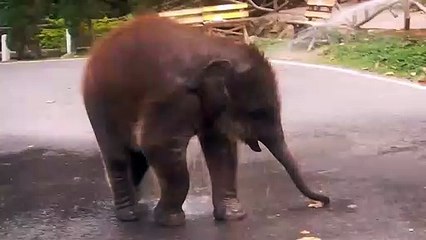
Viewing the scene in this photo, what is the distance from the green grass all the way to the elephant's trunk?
5913 mm

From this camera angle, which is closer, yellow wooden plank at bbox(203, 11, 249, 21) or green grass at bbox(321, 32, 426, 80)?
green grass at bbox(321, 32, 426, 80)

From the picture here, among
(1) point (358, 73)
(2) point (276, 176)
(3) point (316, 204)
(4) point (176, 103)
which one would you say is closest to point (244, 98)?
(4) point (176, 103)

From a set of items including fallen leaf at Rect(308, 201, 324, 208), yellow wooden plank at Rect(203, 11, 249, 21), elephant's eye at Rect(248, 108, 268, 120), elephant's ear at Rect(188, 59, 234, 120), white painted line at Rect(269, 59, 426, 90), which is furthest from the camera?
yellow wooden plank at Rect(203, 11, 249, 21)

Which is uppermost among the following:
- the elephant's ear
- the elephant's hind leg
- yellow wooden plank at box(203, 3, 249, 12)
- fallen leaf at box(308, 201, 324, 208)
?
the elephant's ear

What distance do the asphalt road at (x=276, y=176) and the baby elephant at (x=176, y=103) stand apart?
11.7 inches

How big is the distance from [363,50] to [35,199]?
27.0 ft

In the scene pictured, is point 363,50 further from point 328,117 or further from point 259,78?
point 259,78

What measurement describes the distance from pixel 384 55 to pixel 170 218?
7951mm

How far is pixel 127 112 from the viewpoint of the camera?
4.90m

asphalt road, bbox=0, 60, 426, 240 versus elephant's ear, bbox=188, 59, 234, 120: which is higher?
elephant's ear, bbox=188, 59, 234, 120

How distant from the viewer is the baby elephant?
15.5 feet

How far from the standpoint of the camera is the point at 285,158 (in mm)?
5207

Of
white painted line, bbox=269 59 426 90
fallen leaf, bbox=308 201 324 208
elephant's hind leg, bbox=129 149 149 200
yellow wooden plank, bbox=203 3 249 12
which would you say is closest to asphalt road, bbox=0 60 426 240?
fallen leaf, bbox=308 201 324 208

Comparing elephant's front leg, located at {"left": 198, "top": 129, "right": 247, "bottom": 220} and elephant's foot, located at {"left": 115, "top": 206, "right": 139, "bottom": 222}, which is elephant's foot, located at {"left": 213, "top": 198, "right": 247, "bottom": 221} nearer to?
elephant's front leg, located at {"left": 198, "top": 129, "right": 247, "bottom": 220}
